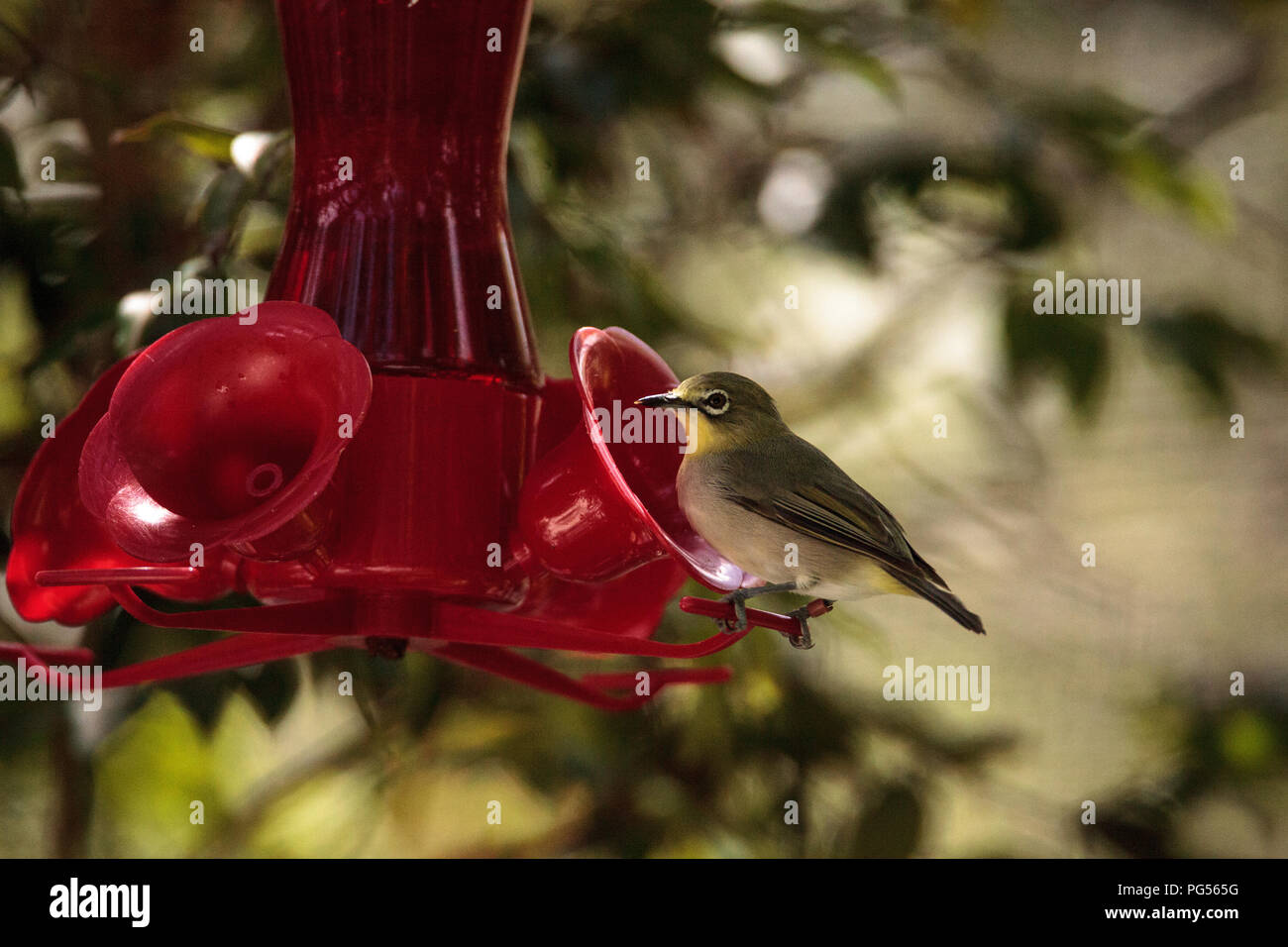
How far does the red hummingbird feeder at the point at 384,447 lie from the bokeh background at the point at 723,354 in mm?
541

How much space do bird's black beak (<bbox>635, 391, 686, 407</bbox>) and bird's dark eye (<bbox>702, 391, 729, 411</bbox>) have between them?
83 millimetres

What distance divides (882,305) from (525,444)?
3.65 metres

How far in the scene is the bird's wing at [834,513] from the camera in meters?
2.34

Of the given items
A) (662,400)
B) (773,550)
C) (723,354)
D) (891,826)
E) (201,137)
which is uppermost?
(201,137)

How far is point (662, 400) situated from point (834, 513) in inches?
15.7

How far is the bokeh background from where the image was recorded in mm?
3547

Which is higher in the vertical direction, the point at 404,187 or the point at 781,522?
the point at 404,187

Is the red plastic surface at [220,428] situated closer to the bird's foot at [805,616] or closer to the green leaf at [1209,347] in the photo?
the bird's foot at [805,616]

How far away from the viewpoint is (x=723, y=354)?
13.8ft

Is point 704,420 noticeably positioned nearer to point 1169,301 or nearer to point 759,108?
point 759,108

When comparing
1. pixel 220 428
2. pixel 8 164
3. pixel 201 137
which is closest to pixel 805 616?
pixel 220 428

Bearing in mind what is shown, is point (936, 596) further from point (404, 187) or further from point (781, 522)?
point (404, 187)

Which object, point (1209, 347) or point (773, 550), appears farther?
point (1209, 347)
